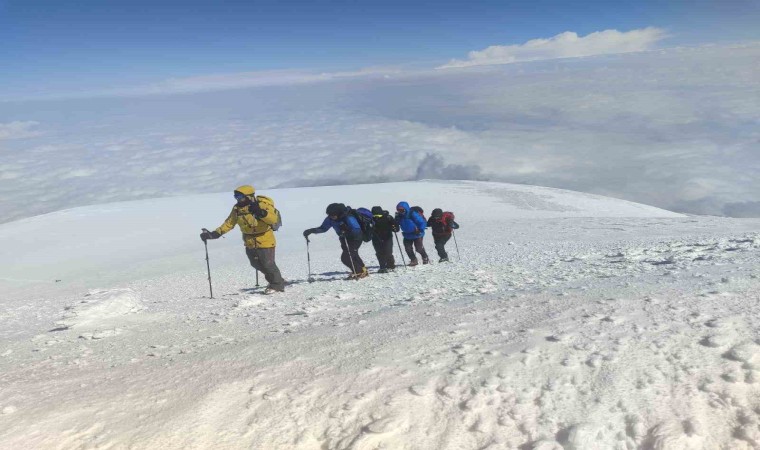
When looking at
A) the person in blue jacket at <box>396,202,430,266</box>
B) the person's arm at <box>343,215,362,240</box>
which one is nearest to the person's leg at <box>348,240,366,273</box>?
the person's arm at <box>343,215,362,240</box>

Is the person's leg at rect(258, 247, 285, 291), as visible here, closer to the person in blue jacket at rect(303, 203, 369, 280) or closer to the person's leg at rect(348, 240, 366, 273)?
the person in blue jacket at rect(303, 203, 369, 280)

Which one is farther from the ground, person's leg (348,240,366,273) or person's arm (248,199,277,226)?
person's arm (248,199,277,226)

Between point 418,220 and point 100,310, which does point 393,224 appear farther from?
Answer: point 100,310

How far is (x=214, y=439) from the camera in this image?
10.0ft

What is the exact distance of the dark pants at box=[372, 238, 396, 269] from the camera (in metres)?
10.9

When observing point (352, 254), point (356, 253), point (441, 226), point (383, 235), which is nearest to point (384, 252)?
point (383, 235)

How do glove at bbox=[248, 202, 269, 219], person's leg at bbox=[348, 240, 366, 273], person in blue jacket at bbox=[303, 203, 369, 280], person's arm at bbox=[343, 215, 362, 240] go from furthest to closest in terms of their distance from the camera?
person's leg at bbox=[348, 240, 366, 273], person's arm at bbox=[343, 215, 362, 240], person in blue jacket at bbox=[303, 203, 369, 280], glove at bbox=[248, 202, 269, 219]

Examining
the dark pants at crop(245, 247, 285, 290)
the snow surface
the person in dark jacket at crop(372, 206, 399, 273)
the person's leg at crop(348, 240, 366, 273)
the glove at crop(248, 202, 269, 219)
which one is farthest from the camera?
the person in dark jacket at crop(372, 206, 399, 273)

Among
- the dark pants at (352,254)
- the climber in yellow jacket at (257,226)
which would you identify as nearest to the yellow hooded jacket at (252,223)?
the climber in yellow jacket at (257,226)

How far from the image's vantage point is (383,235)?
10.8m

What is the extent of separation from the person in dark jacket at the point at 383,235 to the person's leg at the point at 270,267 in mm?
2501

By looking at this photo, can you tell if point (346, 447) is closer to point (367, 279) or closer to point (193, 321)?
point (193, 321)

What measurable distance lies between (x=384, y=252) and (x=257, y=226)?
3.24 meters

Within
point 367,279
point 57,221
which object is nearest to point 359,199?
point 57,221
